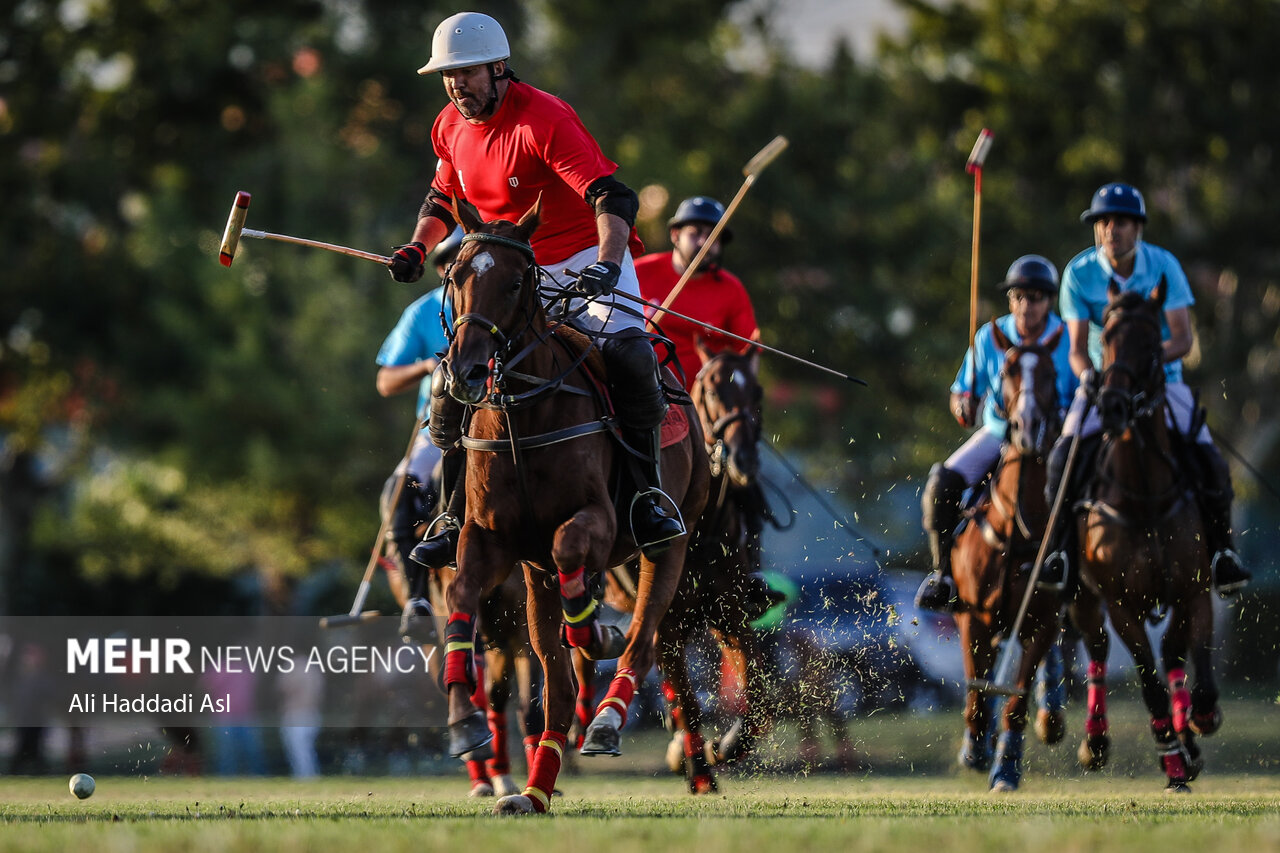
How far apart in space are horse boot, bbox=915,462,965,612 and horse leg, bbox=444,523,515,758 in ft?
15.2

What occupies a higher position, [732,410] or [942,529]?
[732,410]

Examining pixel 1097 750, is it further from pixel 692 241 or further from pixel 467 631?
pixel 467 631

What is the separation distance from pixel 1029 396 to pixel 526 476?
4.60m

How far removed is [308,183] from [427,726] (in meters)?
10.4

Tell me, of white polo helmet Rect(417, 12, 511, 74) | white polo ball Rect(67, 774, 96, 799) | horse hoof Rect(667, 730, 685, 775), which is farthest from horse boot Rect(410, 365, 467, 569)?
horse hoof Rect(667, 730, 685, 775)

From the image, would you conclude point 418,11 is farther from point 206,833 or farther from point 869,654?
point 206,833

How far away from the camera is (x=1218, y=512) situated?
10.6 m

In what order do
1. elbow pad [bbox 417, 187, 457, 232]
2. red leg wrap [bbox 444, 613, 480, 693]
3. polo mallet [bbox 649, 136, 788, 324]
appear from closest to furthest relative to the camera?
red leg wrap [bbox 444, 613, 480, 693] < elbow pad [bbox 417, 187, 457, 232] < polo mallet [bbox 649, 136, 788, 324]

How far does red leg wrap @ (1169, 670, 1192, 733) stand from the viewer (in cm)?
1053

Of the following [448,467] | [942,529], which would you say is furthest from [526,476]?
[942,529]

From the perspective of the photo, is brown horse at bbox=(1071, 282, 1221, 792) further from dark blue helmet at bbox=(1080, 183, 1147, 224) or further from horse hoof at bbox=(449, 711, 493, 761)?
horse hoof at bbox=(449, 711, 493, 761)

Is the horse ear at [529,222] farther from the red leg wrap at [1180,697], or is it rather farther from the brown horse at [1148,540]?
the red leg wrap at [1180,697]

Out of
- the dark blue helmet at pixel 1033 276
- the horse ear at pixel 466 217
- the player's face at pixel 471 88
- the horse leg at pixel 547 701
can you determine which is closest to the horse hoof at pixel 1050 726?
the dark blue helmet at pixel 1033 276

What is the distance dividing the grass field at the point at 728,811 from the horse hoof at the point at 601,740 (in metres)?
0.27
